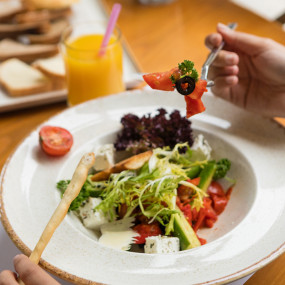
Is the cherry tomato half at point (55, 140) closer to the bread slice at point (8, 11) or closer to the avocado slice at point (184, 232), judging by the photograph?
the avocado slice at point (184, 232)

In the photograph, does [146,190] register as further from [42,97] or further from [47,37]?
[47,37]

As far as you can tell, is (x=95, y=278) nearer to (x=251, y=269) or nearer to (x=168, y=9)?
(x=251, y=269)

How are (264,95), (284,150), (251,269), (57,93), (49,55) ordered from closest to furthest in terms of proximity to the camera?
1. (251,269)
2. (284,150)
3. (264,95)
4. (57,93)
5. (49,55)

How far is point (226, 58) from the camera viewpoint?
2.02 metres

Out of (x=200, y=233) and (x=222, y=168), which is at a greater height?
(x=222, y=168)

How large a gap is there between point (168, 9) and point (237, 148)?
188 cm

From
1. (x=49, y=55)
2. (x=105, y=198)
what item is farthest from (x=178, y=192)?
(x=49, y=55)

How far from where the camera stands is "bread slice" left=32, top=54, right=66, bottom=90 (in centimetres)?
273

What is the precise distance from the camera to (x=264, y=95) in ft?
6.88

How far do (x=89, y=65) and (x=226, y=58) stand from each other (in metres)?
0.79

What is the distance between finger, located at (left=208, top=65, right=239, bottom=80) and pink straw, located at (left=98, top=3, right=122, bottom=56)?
1.77 feet

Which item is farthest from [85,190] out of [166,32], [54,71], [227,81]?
[166,32]

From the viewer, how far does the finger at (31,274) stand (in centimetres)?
118

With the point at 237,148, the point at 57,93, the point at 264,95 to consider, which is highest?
the point at 264,95
